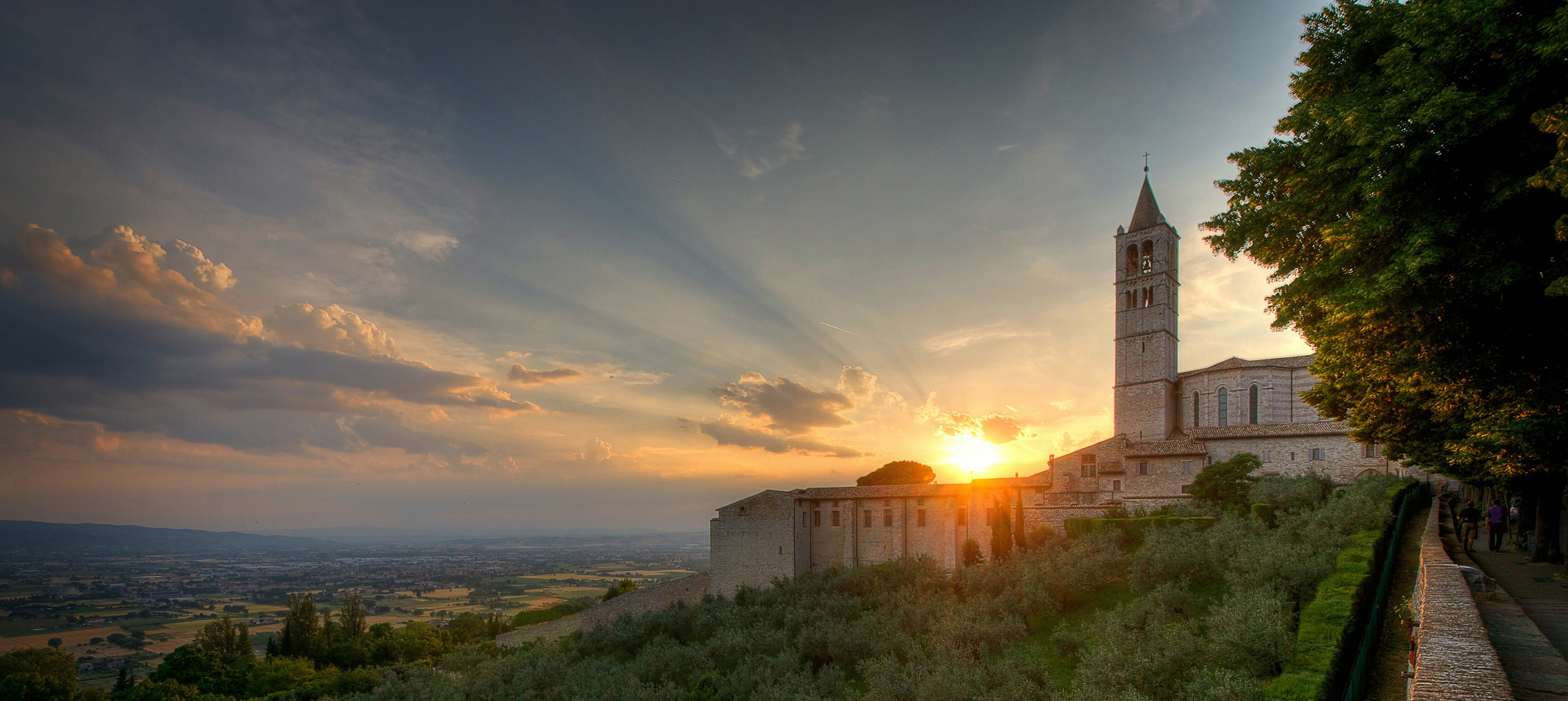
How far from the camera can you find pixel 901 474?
58344mm

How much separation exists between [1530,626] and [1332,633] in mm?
2261

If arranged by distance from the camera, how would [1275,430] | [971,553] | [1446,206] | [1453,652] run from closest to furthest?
[1453,652] < [1446,206] < [971,553] < [1275,430]

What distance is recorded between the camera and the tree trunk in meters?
14.7

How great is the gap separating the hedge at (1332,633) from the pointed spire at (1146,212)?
48198 mm

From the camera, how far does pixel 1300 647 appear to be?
28.7 feet

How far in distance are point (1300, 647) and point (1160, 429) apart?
158ft

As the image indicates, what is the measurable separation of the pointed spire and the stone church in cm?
1237

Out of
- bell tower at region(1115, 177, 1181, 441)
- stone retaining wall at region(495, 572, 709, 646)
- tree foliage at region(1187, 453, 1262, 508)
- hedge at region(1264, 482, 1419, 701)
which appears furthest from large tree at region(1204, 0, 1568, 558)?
bell tower at region(1115, 177, 1181, 441)

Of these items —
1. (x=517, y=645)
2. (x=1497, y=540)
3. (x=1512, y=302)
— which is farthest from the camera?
(x=517, y=645)

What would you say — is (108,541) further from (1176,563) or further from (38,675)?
(1176,563)

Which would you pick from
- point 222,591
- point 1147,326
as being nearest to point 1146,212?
point 1147,326

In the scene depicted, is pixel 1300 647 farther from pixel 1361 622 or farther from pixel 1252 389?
pixel 1252 389

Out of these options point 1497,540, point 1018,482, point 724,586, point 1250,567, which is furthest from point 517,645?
point 1497,540

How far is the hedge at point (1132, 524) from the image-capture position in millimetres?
28625
